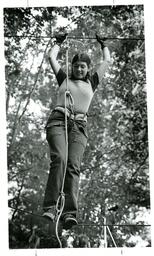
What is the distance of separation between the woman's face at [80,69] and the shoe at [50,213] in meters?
0.89

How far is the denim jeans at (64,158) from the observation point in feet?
12.2

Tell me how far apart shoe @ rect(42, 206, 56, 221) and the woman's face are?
2.93 ft

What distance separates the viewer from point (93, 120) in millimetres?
3957

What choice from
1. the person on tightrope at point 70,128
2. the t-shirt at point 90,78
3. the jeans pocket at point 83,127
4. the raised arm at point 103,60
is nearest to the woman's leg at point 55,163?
the person on tightrope at point 70,128

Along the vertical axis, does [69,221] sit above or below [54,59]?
below

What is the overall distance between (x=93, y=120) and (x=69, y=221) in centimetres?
71

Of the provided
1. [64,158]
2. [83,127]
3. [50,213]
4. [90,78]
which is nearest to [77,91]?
[90,78]

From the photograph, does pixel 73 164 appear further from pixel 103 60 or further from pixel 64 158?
pixel 103 60

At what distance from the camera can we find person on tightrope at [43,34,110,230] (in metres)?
3.73

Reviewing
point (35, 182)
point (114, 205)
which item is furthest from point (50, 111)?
point (114, 205)

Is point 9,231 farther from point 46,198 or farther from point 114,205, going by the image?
point 114,205

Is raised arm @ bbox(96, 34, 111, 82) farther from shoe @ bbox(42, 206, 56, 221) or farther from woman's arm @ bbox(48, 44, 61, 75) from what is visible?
shoe @ bbox(42, 206, 56, 221)
